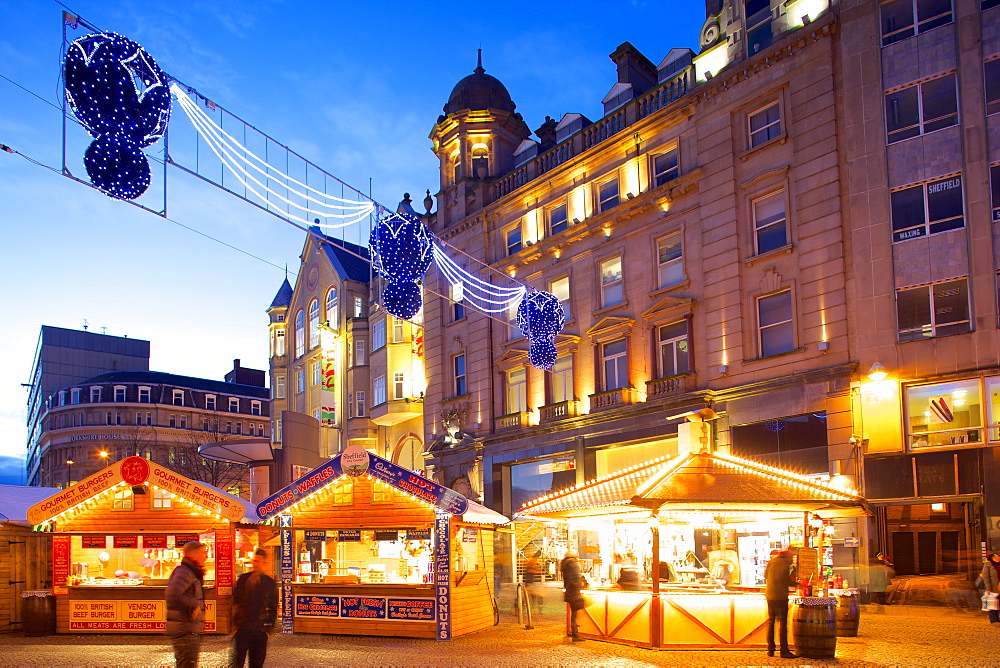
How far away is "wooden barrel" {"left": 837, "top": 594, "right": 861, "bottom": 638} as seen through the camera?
16.5m

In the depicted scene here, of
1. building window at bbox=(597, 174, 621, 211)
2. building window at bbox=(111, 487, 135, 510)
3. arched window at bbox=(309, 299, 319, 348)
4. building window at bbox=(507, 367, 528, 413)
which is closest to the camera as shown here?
building window at bbox=(111, 487, 135, 510)

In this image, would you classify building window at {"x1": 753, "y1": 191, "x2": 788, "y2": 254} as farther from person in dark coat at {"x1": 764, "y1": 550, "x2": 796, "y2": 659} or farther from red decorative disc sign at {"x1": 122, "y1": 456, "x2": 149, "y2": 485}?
red decorative disc sign at {"x1": 122, "y1": 456, "x2": 149, "y2": 485}

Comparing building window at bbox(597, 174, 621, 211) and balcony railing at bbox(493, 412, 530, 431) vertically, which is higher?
building window at bbox(597, 174, 621, 211)

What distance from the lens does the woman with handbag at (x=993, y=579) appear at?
18281 millimetres

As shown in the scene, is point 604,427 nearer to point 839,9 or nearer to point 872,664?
point 839,9

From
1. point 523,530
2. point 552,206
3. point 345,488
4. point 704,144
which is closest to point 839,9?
point 704,144

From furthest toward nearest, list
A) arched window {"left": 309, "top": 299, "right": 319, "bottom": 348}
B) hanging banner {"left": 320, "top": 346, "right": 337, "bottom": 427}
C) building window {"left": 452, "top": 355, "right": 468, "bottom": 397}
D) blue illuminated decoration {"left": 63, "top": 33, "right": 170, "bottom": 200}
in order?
arched window {"left": 309, "top": 299, "right": 319, "bottom": 348} < hanging banner {"left": 320, "top": 346, "right": 337, "bottom": 427} < building window {"left": 452, "top": 355, "right": 468, "bottom": 397} < blue illuminated decoration {"left": 63, "top": 33, "right": 170, "bottom": 200}

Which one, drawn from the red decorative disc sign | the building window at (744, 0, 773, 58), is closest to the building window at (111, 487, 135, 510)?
the red decorative disc sign

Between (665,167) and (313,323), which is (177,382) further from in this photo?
(665,167)

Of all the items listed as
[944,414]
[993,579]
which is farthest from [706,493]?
[944,414]

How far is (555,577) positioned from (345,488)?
40.4 ft

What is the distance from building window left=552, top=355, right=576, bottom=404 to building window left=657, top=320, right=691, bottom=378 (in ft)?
14.1

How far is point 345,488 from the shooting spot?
1916 cm

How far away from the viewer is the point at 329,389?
47562mm
